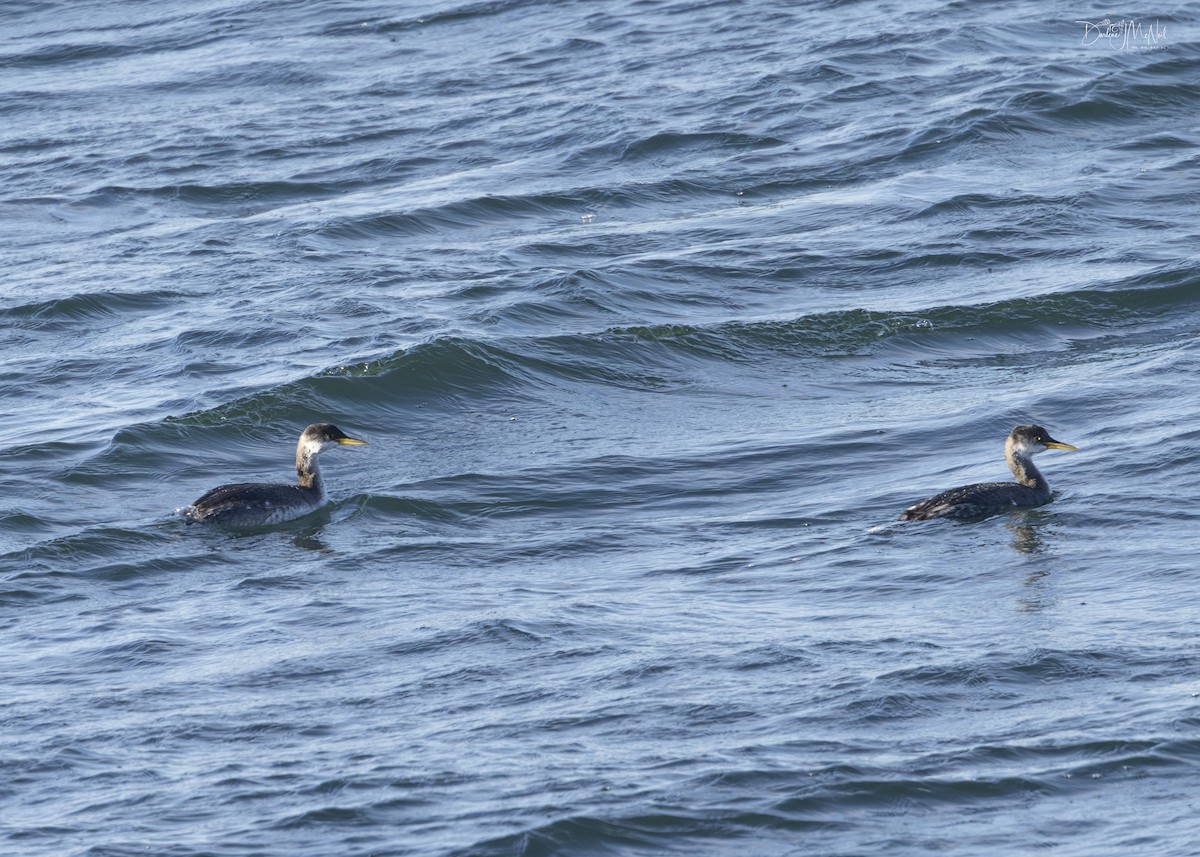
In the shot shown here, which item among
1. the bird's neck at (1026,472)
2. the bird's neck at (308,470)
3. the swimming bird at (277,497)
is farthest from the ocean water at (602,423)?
the bird's neck at (1026,472)

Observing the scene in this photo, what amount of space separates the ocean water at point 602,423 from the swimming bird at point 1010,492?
23 centimetres

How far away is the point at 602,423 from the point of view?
16.7m

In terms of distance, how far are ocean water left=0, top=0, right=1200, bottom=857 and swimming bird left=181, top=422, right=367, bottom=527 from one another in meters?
0.21

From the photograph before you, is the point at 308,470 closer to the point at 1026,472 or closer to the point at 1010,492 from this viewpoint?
the point at 1010,492

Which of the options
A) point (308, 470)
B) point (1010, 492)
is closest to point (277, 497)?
point (308, 470)

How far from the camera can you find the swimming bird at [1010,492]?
1329 cm

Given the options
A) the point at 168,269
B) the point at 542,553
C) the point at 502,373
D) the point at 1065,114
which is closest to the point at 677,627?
the point at 542,553

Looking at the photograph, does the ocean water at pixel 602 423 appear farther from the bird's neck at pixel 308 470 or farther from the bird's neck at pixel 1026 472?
the bird's neck at pixel 1026 472

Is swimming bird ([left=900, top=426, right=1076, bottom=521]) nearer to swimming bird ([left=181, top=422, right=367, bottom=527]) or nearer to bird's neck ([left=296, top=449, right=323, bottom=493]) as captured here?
swimming bird ([left=181, top=422, right=367, bottom=527])

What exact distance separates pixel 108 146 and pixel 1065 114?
495 inches

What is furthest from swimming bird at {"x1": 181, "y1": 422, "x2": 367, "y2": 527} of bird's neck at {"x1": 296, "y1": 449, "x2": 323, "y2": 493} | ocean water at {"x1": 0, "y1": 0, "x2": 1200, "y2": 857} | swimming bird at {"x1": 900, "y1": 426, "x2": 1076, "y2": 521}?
swimming bird at {"x1": 900, "y1": 426, "x2": 1076, "y2": 521}

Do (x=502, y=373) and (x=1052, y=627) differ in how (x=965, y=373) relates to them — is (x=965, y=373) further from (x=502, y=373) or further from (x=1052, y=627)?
(x=1052, y=627)

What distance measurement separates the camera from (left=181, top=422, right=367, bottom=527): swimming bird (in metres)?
14.0

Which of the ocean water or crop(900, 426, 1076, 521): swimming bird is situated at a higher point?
the ocean water
